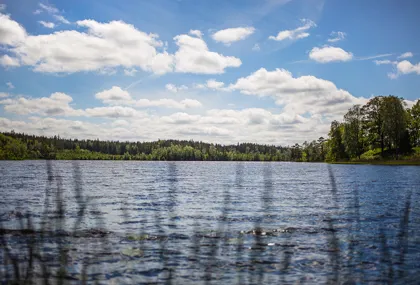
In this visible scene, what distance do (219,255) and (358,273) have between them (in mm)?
5266

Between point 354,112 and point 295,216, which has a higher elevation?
point 354,112

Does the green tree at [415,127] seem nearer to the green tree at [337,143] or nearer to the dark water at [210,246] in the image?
the green tree at [337,143]

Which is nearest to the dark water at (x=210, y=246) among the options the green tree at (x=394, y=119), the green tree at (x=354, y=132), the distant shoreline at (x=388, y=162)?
the distant shoreline at (x=388, y=162)

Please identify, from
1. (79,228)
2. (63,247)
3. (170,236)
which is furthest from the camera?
(79,228)

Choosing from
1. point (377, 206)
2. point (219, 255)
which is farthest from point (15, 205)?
point (377, 206)

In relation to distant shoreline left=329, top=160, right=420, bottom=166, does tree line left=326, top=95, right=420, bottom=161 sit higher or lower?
higher

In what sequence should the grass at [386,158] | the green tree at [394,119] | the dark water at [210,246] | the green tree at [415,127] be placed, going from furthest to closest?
the green tree at [415,127]
the green tree at [394,119]
the grass at [386,158]
the dark water at [210,246]

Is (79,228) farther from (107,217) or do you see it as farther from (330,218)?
(330,218)

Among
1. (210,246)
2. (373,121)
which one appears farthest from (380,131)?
(210,246)

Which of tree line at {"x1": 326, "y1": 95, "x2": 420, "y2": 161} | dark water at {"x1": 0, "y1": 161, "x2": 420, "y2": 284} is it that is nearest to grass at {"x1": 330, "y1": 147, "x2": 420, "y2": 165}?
tree line at {"x1": 326, "y1": 95, "x2": 420, "y2": 161}

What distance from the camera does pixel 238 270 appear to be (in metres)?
13.1

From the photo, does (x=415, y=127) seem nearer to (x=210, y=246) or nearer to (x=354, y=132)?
(x=354, y=132)

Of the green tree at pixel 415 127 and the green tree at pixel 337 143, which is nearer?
the green tree at pixel 415 127

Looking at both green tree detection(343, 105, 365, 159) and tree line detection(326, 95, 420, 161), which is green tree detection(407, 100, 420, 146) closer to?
tree line detection(326, 95, 420, 161)
